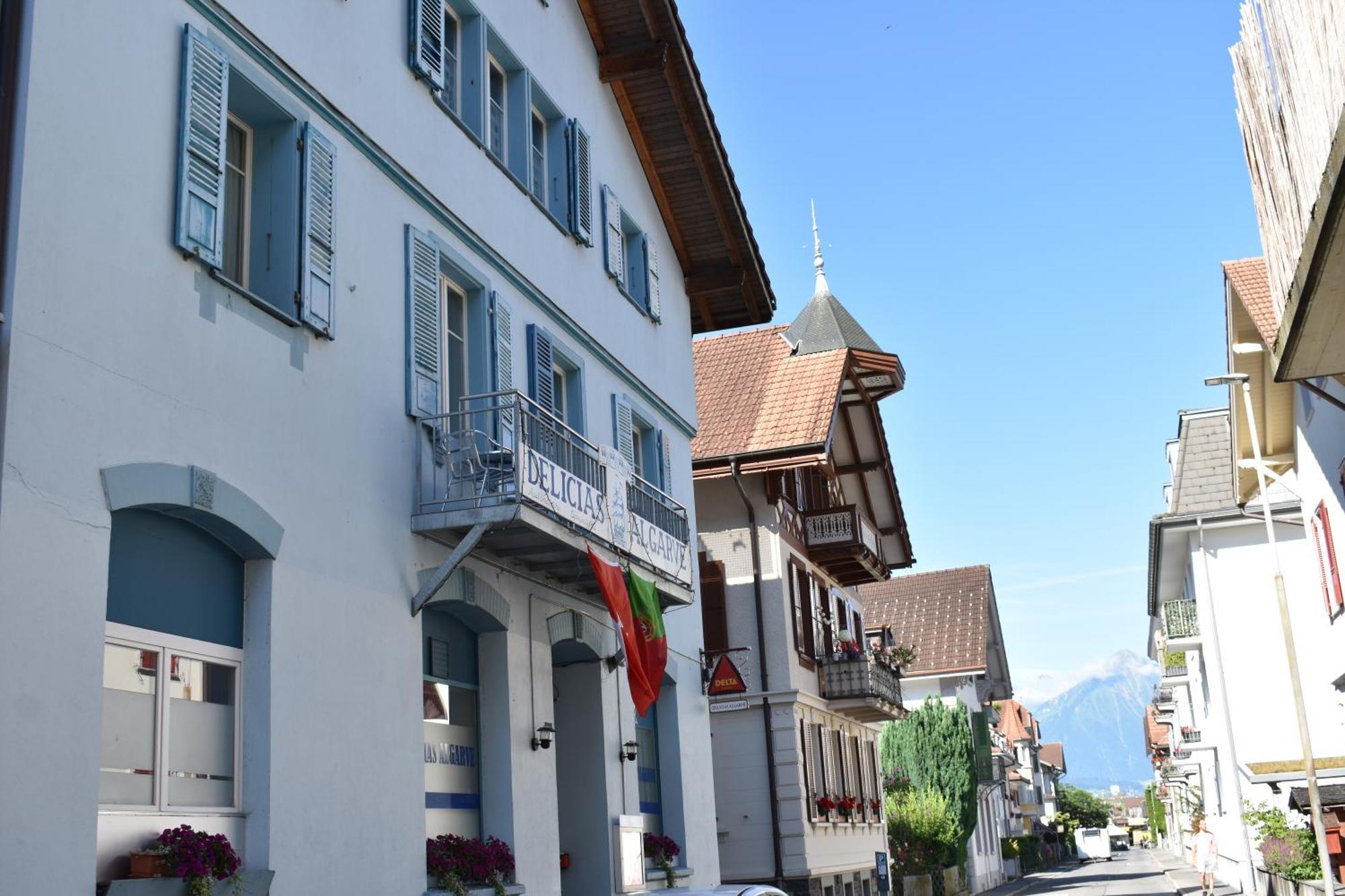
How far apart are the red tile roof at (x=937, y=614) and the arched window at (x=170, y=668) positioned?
46.2 meters

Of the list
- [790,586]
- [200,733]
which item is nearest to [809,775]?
[790,586]

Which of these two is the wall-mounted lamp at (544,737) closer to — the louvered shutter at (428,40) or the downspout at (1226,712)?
the louvered shutter at (428,40)

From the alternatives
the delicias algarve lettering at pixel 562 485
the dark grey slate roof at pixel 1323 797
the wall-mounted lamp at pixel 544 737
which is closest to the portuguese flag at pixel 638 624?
the delicias algarve lettering at pixel 562 485

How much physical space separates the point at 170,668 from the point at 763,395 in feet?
68.3

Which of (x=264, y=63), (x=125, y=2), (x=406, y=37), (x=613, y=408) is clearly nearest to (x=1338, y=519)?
(x=613, y=408)

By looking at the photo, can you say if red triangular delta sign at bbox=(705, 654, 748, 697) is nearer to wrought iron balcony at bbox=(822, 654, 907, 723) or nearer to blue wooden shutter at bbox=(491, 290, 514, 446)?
blue wooden shutter at bbox=(491, 290, 514, 446)

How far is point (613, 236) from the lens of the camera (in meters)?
18.8

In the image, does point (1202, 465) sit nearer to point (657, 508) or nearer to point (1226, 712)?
point (1226, 712)

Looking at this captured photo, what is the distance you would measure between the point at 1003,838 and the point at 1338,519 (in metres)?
59.8

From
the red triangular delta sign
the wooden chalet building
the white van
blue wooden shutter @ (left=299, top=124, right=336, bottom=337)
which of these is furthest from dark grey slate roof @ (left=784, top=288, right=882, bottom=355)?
the white van

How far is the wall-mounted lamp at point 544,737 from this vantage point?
14133 mm

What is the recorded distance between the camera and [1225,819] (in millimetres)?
41281

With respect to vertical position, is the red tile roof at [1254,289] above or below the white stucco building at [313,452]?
above

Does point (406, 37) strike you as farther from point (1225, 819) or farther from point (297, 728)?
point (1225, 819)
